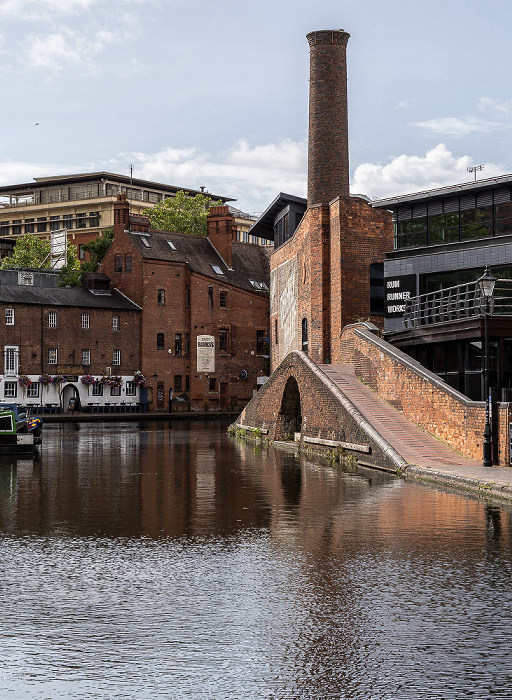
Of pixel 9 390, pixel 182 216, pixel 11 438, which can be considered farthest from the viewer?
pixel 182 216

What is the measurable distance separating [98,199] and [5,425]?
304ft

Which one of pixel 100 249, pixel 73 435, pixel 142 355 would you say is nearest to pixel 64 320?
pixel 142 355

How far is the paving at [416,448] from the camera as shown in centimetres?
1802

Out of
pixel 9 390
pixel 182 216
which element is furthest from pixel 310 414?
pixel 182 216

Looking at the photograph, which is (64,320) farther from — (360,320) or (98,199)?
(98,199)

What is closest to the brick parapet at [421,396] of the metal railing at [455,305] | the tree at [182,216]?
the metal railing at [455,305]

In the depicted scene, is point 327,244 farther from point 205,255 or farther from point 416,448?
point 205,255

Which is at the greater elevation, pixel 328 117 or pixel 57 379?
pixel 328 117

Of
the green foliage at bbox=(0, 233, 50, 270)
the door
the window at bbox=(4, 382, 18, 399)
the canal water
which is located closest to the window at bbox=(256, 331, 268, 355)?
the door

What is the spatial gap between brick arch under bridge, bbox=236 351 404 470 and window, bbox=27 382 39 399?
93.3 feet

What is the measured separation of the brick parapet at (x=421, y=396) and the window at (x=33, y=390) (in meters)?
36.6

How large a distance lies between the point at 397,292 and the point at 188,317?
39.3m

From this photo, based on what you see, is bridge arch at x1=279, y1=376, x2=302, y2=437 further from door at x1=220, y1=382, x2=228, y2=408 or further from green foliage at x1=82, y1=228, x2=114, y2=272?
green foliage at x1=82, y1=228, x2=114, y2=272

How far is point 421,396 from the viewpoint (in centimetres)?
2591
